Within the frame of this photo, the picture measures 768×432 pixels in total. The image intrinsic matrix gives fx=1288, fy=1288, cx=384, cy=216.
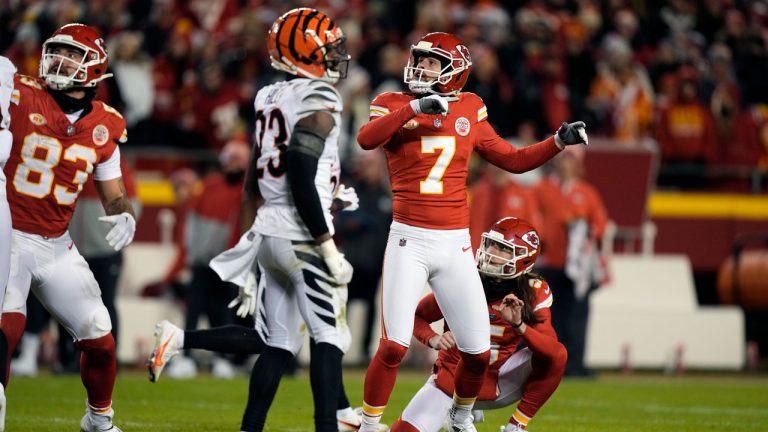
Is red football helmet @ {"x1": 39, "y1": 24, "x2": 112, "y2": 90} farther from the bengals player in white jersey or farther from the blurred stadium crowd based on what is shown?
the blurred stadium crowd

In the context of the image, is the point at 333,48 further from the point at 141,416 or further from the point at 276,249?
the point at 141,416

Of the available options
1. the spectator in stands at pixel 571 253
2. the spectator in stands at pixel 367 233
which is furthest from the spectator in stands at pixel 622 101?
the spectator in stands at pixel 367 233

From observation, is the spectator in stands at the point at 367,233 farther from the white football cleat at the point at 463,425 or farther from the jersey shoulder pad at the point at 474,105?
the white football cleat at the point at 463,425

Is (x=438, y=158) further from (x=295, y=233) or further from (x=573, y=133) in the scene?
(x=295, y=233)

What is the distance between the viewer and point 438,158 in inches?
248

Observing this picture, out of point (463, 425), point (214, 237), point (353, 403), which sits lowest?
point (353, 403)

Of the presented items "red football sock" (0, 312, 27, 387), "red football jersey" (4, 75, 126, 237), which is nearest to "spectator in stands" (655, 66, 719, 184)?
"red football jersey" (4, 75, 126, 237)

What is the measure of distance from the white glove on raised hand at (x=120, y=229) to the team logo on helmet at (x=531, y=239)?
6.35ft

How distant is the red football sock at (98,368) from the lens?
6.12 metres

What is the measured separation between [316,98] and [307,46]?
322mm

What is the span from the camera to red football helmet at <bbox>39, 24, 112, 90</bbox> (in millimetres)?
6133

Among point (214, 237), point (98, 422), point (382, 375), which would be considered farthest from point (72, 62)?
point (214, 237)

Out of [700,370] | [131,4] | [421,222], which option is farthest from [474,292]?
[131,4]

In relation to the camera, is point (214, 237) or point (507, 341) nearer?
point (507, 341)
